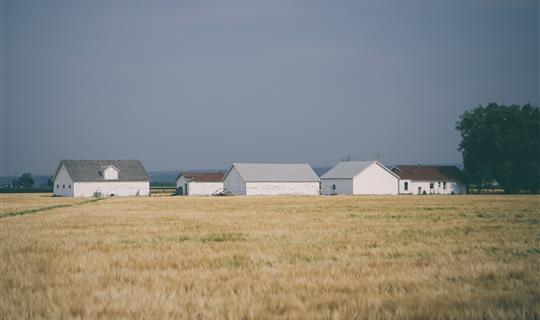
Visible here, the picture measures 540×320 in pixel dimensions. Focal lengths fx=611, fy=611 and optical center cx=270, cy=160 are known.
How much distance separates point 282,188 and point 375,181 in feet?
48.3

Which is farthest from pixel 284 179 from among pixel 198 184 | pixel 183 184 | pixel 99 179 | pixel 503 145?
pixel 503 145

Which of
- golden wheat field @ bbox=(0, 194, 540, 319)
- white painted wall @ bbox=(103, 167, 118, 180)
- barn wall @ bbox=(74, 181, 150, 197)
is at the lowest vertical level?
golden wheat field @ bbox=(0, 194, 540, 319)

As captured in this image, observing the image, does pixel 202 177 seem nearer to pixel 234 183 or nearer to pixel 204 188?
pixel 204 188

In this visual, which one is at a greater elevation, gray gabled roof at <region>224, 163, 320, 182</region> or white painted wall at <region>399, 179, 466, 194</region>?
gray gabled roof at <region>224, 163, 320, 182</region>

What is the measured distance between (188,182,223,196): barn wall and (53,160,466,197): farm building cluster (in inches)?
324

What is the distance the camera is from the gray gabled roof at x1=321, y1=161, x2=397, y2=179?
3754 inches

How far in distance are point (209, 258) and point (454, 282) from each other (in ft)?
16.9

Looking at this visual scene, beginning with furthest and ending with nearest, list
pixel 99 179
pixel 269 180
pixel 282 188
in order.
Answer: pixel 282 188
pixel 269 180
pixel 99 179

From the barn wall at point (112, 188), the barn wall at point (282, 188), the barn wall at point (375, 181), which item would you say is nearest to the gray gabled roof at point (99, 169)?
the barn wall at point (112, 188)

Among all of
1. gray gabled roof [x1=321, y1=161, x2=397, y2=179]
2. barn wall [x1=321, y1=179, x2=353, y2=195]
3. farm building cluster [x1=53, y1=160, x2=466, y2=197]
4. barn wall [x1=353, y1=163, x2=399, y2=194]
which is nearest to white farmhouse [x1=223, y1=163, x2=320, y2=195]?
farm building cluster [x1=53, y1=160, x2=466, y2=197]

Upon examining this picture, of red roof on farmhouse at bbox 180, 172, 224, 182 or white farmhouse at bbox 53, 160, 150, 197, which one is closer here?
white farmhouse at bbox 53, 160, 150, 197

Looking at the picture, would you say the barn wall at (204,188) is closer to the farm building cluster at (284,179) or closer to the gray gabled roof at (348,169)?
the farm building cluster at (284,179)

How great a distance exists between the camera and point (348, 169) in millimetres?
98625

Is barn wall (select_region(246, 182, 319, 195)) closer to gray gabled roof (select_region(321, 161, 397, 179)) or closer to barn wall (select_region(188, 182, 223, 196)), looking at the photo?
gray gabled roof (select_region(321, 161, 397, 179))
